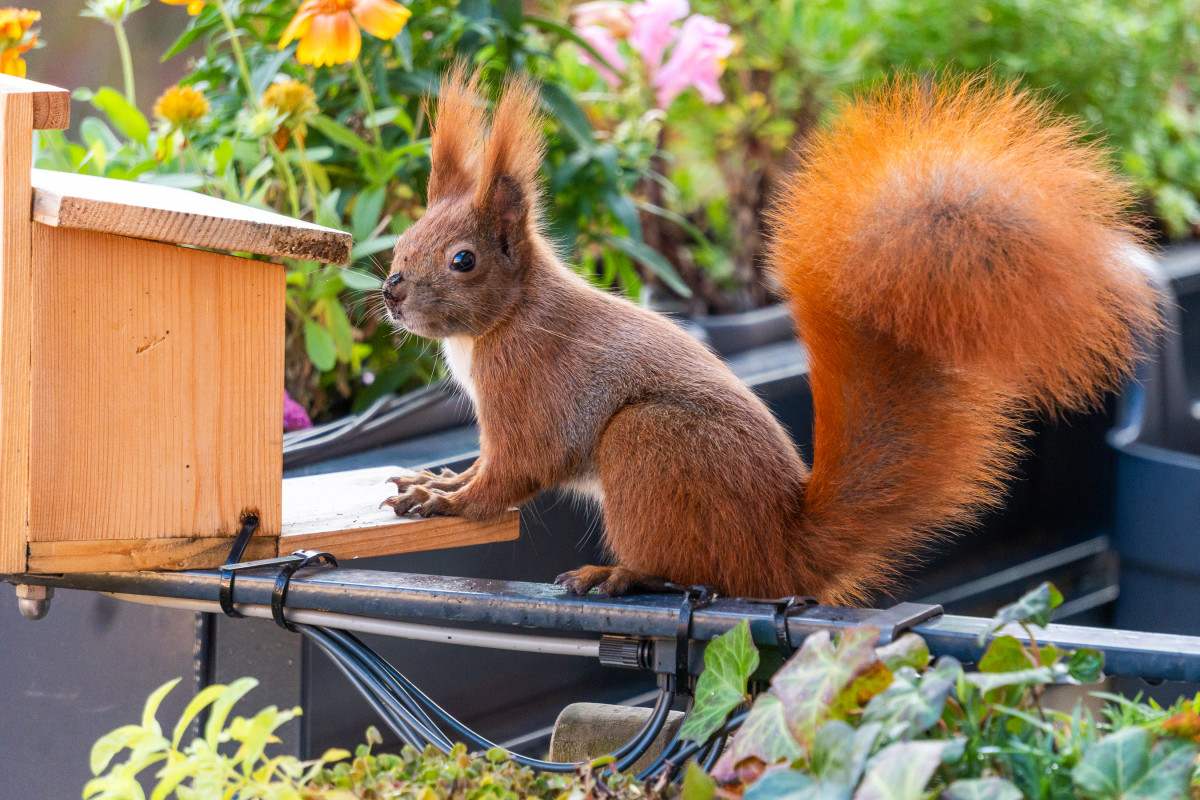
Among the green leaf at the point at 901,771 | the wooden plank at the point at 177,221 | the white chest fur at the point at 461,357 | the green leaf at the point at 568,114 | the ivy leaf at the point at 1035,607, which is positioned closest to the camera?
the green leaf at the point at 901,771

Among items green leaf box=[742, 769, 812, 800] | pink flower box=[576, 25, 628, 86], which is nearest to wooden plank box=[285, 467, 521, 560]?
green leaf box=[742, 769, 812, 800]

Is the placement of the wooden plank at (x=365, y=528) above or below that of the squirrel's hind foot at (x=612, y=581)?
above

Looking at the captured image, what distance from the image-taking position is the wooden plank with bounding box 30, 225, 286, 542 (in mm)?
837

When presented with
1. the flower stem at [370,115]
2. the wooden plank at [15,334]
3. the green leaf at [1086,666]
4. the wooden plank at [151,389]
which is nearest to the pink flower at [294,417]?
the flower stem at [370,115]

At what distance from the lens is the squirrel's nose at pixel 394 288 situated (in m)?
1.07

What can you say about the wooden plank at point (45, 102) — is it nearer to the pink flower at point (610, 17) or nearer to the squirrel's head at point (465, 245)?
the squirrel's head at point (465, 245)

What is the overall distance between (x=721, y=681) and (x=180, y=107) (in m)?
1.07

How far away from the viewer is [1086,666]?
62cm

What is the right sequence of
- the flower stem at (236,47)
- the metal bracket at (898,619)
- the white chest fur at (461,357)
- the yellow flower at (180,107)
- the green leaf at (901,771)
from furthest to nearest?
the flower stem at (236,47) → the yellow flower at (180,107) → the white chest fur at (461,357) → the metal bracket at (898,619) → the green leaf at (901,771)

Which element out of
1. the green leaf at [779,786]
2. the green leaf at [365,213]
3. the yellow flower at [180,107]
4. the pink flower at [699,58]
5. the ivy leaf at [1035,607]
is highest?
the pink flower at [699,58]

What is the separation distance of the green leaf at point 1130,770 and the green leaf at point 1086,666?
8cm

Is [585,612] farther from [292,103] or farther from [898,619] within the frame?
[292,103]

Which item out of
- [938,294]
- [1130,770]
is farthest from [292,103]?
[1130,770]

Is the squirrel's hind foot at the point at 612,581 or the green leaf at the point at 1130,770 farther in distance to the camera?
the squirrel's hind foot at the point at 612,581
